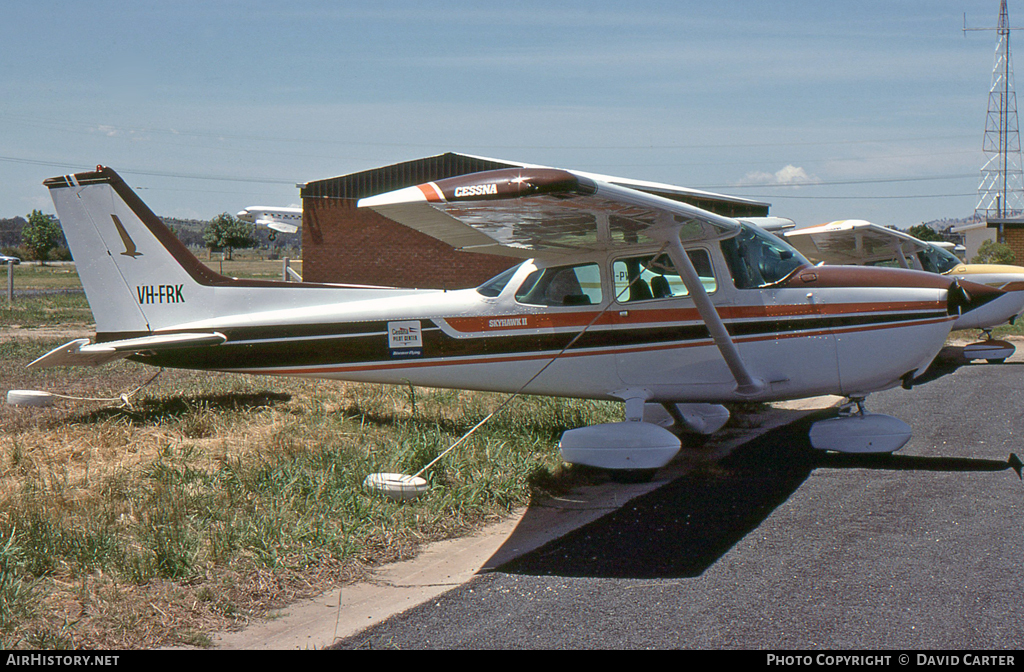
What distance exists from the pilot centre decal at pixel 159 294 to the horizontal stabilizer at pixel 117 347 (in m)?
0.37

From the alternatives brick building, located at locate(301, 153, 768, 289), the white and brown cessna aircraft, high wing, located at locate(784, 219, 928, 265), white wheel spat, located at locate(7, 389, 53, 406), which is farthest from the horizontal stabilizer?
brick building, located at locate(301, 153, 768, 289)

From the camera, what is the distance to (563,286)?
271 inches

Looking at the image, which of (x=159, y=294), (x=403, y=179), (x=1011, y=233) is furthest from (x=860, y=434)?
(x=1011, y=233)

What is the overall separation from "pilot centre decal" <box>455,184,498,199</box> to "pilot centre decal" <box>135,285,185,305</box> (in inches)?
178

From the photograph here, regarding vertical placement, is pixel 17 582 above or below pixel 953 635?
above

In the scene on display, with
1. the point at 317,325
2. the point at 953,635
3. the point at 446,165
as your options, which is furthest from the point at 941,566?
the point at 446,165

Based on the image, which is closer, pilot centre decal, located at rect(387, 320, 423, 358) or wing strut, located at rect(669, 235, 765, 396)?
wing strut, located at rect(669, 235, 765, 396)

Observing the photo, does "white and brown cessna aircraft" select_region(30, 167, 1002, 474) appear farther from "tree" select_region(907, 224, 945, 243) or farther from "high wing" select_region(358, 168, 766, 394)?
"tree" select_region(907, 224, 945, 243)

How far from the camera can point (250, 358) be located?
7.50 metres

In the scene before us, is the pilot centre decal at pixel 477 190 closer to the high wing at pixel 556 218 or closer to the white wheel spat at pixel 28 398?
the high wing at pixel 556 218

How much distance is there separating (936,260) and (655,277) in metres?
11.4

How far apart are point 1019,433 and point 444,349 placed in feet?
18.4

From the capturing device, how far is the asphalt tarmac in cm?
340
